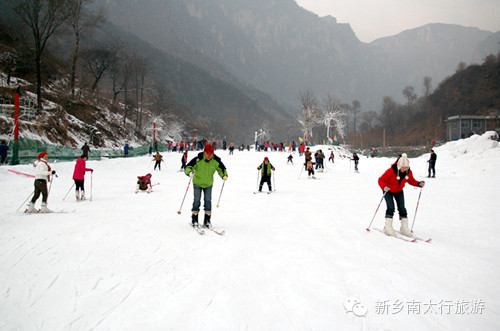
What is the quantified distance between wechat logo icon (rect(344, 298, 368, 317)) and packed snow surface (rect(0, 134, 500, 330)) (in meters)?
0.02

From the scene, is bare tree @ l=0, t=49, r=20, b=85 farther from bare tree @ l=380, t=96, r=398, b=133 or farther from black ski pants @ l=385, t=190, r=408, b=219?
bare tree @ l=380, t=96, r=398, b=133

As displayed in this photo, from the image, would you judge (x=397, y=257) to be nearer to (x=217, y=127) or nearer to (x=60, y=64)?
(x=60, y=64)

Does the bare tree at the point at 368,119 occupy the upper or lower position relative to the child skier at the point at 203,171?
upper

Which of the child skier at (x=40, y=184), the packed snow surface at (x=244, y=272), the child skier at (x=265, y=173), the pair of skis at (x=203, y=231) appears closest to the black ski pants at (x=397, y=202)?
the packed snow surface at (x=244, y=272)

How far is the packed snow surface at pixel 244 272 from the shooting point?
3.16 m

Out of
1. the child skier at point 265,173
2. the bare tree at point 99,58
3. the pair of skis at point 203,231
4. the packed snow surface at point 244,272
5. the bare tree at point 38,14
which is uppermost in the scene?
the bare tree at point 99,58

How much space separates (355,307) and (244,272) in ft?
5.19

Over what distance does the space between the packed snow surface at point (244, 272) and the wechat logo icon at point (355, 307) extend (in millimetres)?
19

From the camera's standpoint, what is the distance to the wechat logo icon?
332 centimetres

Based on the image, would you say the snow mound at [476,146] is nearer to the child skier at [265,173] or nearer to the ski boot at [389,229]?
the child skier at [265,173]

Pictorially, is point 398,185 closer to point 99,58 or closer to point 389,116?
point 99,58

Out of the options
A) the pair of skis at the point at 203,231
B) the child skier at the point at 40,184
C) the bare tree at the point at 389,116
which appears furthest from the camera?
the bare tree at the point at 389,116

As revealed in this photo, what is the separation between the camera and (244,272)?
425cm

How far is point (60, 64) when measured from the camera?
159 feet
